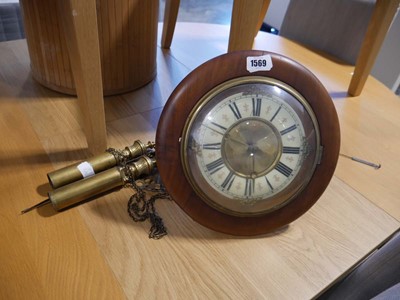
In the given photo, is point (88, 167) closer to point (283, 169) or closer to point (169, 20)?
point (283, 169)

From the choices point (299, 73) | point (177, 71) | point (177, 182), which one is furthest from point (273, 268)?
point (177, 71)

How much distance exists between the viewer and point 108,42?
84 cm

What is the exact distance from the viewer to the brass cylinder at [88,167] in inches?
23.9

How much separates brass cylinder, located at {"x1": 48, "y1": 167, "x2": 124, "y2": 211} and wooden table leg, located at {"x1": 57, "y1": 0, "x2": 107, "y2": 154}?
0.11m

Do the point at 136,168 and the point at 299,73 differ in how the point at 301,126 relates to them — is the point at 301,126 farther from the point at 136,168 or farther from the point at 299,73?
the point at 136,168

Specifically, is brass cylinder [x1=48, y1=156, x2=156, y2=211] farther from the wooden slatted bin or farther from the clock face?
the wooden slatted bin

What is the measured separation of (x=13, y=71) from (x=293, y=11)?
3.52ft

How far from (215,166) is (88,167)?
9.8 inches

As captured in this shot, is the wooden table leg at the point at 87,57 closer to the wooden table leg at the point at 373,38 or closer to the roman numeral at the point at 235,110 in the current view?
the roman numeral at the point at 235,110

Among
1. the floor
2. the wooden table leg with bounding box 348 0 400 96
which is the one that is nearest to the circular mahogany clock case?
the wooden table leg with bounding box 348 0 400 96

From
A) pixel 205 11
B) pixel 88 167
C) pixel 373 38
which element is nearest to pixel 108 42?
pixel 88 167

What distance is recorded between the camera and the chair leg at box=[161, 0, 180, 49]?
115cm

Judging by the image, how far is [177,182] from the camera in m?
0.54

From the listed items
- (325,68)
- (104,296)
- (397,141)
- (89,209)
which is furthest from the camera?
(325,68)
